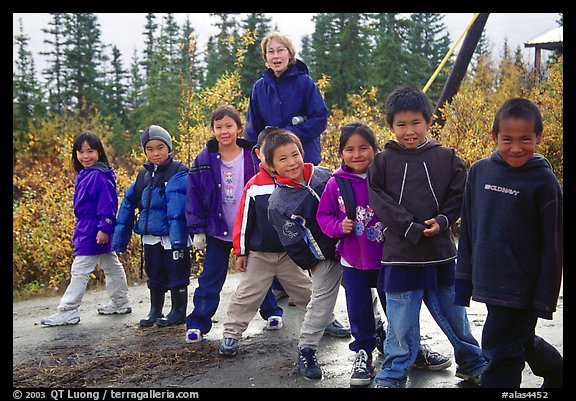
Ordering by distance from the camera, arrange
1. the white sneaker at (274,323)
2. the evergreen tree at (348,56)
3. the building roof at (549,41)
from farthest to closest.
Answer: the evergreen tree at (348,56) → the building roof at (549,41) → the white sneaker at (274,323)

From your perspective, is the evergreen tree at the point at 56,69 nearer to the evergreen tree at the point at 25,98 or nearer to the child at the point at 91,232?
the evergreen tree at the point at 25,98

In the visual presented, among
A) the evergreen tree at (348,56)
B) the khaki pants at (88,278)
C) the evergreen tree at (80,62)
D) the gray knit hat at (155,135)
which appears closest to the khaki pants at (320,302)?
the gray knit hat at (155,135)

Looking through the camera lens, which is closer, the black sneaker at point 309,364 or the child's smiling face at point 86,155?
the black sneaker at point 309,364

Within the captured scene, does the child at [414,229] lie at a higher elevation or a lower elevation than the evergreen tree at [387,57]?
lower

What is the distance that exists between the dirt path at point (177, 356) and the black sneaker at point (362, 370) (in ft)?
0.43

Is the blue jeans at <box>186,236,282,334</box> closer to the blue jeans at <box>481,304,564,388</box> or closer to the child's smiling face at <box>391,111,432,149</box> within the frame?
the child's smiling face at <box>391,111,432,149</box>

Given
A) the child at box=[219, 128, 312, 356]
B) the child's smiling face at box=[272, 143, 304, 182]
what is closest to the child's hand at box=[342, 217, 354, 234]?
the child's smiling face at box=[272, 143, 304, 182]

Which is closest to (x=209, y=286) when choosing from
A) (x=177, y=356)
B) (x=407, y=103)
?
(x=177, y=356)

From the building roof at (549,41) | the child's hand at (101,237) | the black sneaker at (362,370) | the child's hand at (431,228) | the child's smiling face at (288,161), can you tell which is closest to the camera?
the child's hand at (431,228)

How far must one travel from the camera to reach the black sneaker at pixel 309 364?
3.93m

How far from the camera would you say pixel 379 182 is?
3.67 m

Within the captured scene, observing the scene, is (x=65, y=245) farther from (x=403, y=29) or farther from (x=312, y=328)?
(x=403, y=29)

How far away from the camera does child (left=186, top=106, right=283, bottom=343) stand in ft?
15.8

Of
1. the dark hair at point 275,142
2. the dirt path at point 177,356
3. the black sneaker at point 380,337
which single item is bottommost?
the dirt path at point 177,356
